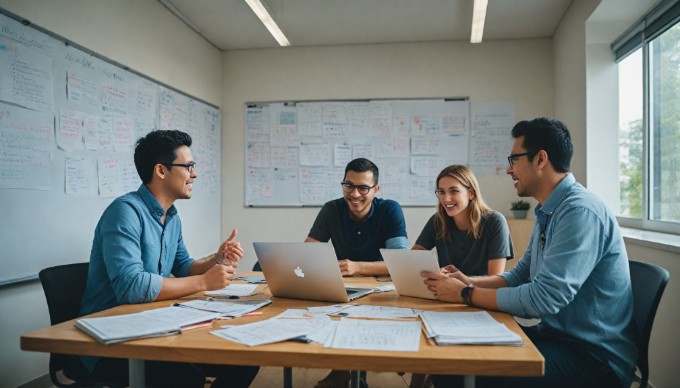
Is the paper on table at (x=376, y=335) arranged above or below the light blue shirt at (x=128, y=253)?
below

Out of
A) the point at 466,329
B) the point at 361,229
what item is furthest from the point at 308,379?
the point at 466,329

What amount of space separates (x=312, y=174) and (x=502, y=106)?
6.42 ft

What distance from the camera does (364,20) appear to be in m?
4.23

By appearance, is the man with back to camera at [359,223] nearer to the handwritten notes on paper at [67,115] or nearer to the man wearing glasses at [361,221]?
the man wearing glasses at [361,221]

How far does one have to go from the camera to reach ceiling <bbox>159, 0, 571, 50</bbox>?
12.8 ft

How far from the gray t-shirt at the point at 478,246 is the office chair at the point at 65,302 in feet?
5.46

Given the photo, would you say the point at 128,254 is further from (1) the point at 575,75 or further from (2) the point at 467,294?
(1) the point at 575,75

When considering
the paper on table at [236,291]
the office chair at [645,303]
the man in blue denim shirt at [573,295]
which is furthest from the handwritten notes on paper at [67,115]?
the office chair at [645,303]

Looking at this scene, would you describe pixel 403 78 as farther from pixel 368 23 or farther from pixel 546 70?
pixel 546 70

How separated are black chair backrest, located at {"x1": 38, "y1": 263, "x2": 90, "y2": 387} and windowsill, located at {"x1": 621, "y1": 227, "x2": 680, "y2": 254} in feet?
8.24

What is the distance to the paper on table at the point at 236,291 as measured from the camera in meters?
1.85

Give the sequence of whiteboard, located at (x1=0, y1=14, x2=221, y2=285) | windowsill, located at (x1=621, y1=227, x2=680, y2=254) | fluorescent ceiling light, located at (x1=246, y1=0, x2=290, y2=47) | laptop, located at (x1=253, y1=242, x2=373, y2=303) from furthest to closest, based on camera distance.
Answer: fluorescent ceiling light, located at (x1=246, y1=0, x2=290, y2=47) < whiteboard, located at (x1=0, y1=14, x2=221, y2=285) < windowsill, located at (x1=621, y1=227, x2=680, y2=254) < laptop, located at (x1=253, y1=242, x2=373, y2=303)

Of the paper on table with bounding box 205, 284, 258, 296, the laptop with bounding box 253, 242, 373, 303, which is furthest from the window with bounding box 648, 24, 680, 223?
the paper on table with bounding box 205, 284, 258, 296

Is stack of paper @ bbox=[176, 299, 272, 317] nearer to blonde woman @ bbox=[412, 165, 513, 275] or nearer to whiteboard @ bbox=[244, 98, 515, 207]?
blonde woman @ bbox=[412, 165, 513, 275]
